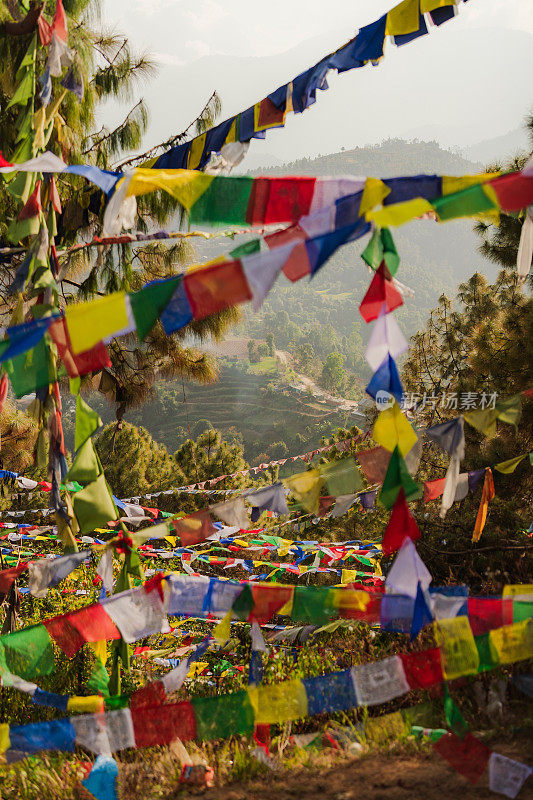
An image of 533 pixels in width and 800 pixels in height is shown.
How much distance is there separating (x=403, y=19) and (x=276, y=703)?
444cm

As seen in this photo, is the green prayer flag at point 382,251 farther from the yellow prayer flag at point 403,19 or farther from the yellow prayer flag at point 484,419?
the yellow prayer flag at point 403,19

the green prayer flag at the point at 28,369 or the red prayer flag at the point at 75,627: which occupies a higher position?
the green prayer flag at the point at 28,369

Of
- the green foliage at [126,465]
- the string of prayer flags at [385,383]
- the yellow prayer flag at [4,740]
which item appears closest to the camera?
the string of prayer flags at [385,383]

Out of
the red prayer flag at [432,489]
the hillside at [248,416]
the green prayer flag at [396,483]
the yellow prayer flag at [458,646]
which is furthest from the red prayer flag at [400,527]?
the hillside at [248,416]

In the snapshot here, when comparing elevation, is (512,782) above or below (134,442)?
above

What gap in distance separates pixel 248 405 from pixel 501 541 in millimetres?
82451

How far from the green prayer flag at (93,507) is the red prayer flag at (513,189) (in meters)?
2.28

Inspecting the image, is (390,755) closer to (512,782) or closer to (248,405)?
(512,782)

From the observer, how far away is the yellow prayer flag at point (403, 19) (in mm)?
4285

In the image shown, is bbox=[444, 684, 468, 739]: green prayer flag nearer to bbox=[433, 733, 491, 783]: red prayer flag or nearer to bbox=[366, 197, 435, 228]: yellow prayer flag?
bbox=[433, 733, 491, 783]: red prayer flag

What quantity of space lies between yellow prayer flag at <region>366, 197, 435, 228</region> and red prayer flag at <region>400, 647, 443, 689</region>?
1.86 m

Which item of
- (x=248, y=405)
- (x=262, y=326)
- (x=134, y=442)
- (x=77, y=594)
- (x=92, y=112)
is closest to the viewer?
(x=92, y=112)

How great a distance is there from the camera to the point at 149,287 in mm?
2494

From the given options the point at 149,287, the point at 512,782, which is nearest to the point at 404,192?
the point at 149,287
